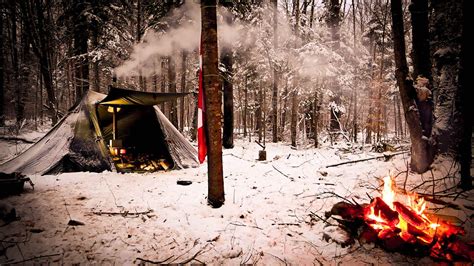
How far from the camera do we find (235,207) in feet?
14.0

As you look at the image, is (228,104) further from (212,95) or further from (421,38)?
(421,38)

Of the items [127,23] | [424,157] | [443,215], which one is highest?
[127,23]

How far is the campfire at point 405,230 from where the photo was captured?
2.76 meters

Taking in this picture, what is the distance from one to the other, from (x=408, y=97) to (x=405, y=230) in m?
3.48

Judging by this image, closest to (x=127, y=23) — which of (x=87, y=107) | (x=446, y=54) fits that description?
(x=87, y=107)

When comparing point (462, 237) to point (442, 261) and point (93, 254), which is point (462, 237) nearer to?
point (442, 261)

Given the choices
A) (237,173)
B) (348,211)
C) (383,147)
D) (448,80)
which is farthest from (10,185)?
(383,147)

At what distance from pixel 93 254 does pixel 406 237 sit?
3767 mm

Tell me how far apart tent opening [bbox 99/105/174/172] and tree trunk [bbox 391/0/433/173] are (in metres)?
6.72

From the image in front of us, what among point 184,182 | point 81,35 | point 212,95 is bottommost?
point 184,182

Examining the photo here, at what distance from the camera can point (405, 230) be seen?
3.00 metres

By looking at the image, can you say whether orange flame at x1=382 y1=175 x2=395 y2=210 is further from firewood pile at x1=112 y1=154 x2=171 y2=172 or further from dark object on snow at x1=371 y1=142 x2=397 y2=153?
firewood pile at x1=112 y1=154 x2=171 y2=172

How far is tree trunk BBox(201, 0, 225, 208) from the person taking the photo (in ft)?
13.5

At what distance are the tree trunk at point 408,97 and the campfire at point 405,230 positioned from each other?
226cm
